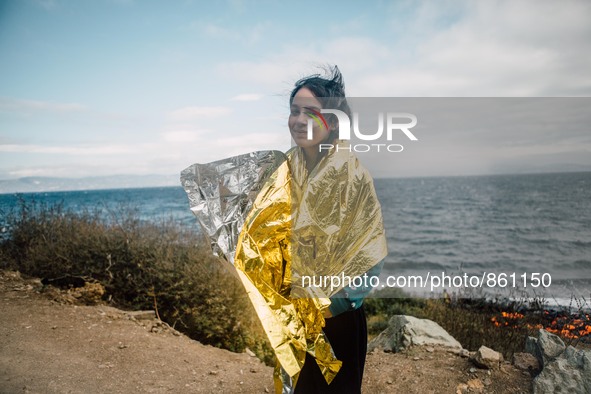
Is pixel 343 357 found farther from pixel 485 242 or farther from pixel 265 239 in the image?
pixel 485 242

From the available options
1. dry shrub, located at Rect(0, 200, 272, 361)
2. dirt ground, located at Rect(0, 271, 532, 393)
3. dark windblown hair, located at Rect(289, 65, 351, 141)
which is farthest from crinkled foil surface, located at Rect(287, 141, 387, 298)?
dry shrub, located at Rect(0, 200, 272, 361)

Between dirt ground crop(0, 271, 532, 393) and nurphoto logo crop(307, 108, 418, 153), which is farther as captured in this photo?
dirt ground crop(0, 271, 532, 393)

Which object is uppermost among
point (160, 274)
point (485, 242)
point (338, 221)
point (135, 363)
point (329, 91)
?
point (329, 91)

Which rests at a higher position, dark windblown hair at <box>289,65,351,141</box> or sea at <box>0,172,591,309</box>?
dark windblown hair at <box>289,65,351,141</box>

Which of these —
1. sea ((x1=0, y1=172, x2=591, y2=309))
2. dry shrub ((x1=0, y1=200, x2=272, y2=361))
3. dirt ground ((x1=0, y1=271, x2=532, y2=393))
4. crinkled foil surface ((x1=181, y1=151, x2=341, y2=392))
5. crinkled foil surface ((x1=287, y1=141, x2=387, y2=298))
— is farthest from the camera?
sea ((x1=0, y1=172, x2=591, y2=309))

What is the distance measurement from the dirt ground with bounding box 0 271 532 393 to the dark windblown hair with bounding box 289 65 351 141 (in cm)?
269

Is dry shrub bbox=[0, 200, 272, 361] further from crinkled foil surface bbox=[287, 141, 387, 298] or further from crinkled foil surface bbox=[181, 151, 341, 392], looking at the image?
crinkled foil surface bbox=[287, 141, 387, 298]

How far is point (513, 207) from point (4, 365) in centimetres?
4042

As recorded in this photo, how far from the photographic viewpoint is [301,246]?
6.75 ft

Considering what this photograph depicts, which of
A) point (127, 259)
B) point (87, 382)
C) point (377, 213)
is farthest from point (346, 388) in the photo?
point (127, 259)

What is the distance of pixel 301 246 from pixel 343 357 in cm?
59

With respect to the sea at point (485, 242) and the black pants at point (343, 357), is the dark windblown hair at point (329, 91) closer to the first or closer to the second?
the black pants at point (343, 357)

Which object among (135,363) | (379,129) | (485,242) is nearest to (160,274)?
(135,363)

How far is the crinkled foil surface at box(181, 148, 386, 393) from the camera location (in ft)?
6.32
